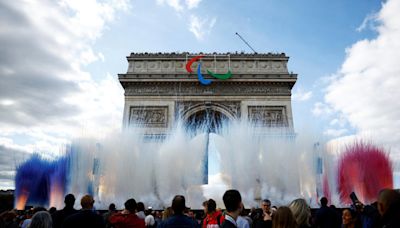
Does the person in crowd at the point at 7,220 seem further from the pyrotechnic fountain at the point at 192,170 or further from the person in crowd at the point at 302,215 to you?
the pyrotechnic fountain at the point at 192,170

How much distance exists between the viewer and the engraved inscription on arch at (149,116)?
22.8 metres

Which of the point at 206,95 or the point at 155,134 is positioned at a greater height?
the point at 206,95

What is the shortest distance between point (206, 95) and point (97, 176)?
11.3 m

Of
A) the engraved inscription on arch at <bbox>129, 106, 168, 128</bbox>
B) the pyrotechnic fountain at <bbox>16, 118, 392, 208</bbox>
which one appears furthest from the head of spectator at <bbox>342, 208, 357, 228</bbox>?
the engraved inscription on arch at <bbox>129, 106, 168, 128</bbox>

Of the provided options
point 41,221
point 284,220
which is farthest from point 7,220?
point 284,220

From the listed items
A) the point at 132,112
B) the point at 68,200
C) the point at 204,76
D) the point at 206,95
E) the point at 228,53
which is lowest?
the point at 68,200

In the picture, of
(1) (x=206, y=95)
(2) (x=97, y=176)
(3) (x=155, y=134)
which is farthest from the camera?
(1) (x=206, y=95)

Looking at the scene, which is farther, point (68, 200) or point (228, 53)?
point (228, 53)

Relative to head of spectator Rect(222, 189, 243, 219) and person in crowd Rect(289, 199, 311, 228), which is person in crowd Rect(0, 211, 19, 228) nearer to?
head of spectator Rect(222, 189, 243, 219)

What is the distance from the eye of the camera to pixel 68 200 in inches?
156

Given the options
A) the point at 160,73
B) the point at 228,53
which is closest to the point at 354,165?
the point at 228,53

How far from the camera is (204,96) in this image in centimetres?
2356

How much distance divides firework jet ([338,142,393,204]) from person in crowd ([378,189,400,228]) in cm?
1502

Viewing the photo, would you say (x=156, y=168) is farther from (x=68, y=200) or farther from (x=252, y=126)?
(x=68, y=200)
